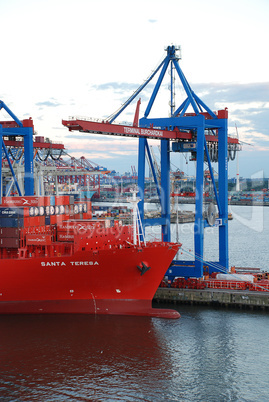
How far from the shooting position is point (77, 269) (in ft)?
90.1

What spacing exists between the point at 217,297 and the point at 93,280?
791 centimetres

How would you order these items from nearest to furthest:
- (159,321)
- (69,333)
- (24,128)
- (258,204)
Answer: (69,333) < (159,321) < (24,128) < (258,204)

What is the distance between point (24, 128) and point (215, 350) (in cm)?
2457

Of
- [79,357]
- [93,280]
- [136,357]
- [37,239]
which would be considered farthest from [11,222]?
[136,357]

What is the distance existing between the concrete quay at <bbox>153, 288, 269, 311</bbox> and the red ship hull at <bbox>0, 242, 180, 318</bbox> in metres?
3.23

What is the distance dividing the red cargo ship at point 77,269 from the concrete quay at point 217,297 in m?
3.20

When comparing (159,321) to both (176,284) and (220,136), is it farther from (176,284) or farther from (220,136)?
(220,136)

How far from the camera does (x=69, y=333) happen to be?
25203 millimetres

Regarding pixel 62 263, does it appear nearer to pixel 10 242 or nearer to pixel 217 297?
→ pixel 10 242

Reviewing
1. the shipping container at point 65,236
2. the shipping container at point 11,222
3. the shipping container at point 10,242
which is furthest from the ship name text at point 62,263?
the shipping container at point 11,222

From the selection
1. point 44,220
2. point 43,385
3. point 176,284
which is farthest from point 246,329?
point 44,220

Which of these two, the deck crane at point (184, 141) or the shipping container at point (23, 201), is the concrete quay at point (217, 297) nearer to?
the deck crane at point (184, 141)

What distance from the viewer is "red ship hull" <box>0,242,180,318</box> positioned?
1077 inches

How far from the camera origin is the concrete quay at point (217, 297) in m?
29.5
